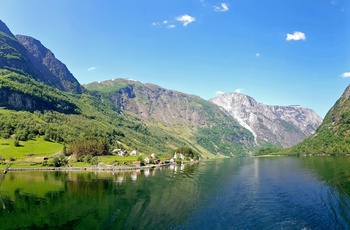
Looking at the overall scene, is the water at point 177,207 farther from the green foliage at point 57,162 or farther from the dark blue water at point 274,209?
the green foliage at point 57,162

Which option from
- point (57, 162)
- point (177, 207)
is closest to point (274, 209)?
point (177, 207)

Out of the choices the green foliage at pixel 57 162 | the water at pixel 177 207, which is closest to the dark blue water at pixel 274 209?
the water at pixel 177 207

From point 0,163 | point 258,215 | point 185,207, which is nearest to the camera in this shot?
point 258,215

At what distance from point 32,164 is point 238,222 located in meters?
160

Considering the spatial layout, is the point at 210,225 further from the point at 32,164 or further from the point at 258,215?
the point at 32,164

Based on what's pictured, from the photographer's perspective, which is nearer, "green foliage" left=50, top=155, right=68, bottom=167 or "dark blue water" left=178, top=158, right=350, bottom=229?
"dark blue water" left=178, top=158, right=350, bottom=229

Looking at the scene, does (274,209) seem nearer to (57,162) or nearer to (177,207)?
(177,207)

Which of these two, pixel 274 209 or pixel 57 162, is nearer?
pixel 274 209

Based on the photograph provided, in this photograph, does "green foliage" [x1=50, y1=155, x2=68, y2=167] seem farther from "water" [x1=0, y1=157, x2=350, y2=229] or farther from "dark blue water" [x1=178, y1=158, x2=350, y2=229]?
"dark blue water" [x1=178, y1=158, x2=350, y2=229]

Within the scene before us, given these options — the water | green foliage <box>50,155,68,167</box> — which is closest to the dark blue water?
the water

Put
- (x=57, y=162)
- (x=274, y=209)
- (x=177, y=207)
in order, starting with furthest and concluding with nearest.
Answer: (x=57, y=162)
(x=177, y=207)
(x=274, y=209)

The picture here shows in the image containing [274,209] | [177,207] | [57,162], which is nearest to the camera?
[274,209]

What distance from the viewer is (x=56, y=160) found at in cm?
18138

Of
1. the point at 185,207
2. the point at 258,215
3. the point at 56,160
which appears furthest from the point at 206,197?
the point at 56,160
